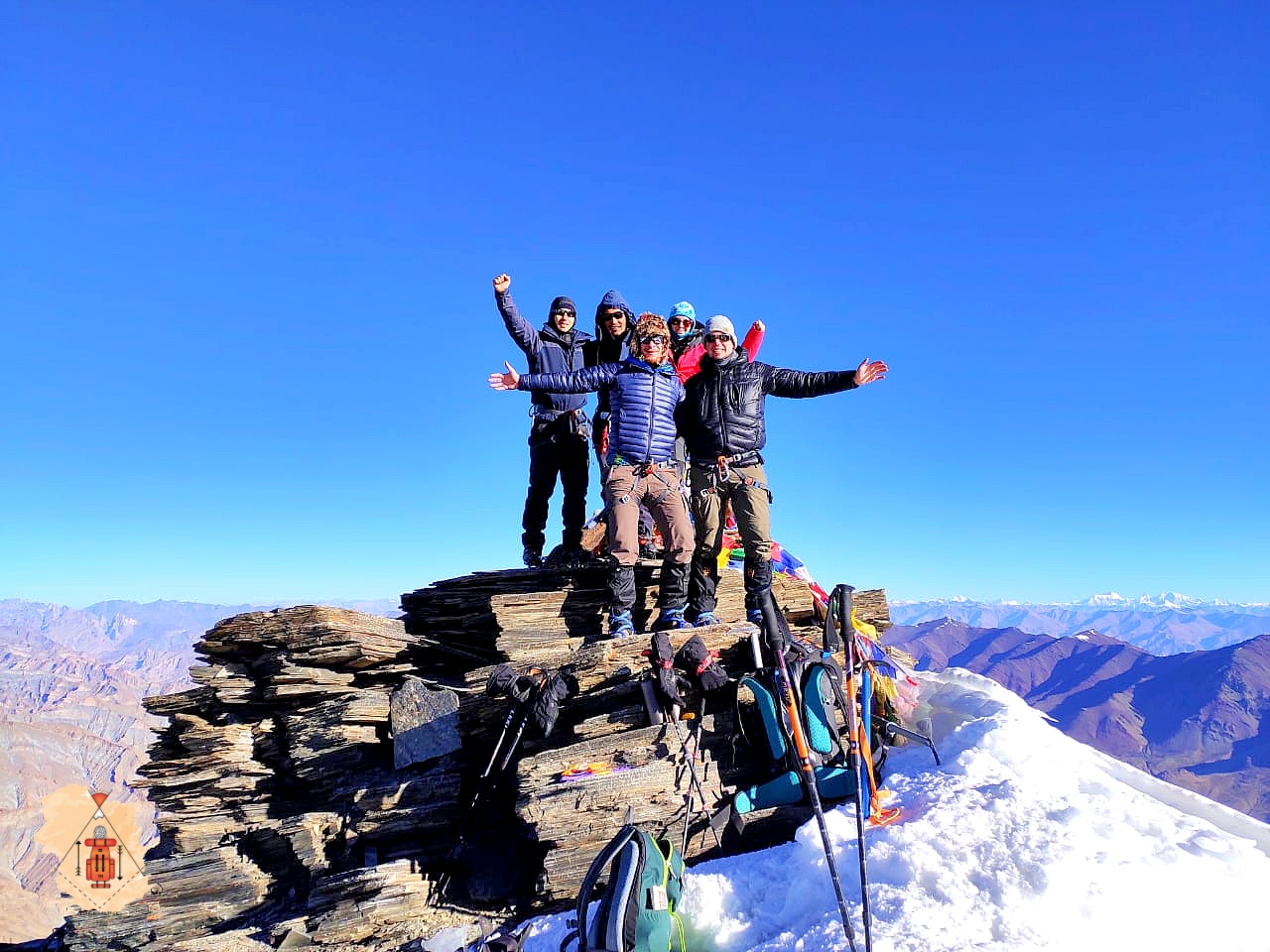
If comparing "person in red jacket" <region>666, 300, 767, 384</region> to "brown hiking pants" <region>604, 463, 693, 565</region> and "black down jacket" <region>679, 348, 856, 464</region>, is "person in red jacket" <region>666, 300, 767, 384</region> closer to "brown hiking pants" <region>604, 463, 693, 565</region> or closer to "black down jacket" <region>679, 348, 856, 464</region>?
"black down jacket" <region>679, 348, 856, 464</region>

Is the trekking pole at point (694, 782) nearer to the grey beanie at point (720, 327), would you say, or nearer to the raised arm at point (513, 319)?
the grey beanie at point (720, 327)

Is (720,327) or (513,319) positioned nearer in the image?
(720,327)

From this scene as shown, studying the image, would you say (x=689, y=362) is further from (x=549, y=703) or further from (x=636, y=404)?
(x=549, y=703)

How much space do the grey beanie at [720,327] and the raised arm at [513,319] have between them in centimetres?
409

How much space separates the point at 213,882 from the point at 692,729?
8.11 metres

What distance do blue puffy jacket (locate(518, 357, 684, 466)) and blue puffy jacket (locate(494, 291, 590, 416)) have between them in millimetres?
2371

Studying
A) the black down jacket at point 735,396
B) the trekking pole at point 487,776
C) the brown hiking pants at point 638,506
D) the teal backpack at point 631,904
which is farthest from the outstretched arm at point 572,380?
the teal backpack at point 631,904

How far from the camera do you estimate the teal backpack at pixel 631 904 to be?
6.02m

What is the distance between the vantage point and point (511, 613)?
1220cm

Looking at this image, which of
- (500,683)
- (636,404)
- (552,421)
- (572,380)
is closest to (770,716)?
(500,683)

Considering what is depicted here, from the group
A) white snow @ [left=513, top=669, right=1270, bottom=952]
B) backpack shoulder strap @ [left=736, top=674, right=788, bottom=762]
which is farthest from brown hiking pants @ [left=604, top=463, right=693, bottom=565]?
white snow @ [left=513, top=669, right=1270, bottom=952]

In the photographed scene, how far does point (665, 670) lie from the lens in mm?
9742

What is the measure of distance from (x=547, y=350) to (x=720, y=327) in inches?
162

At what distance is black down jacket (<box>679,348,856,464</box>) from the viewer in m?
11.0
